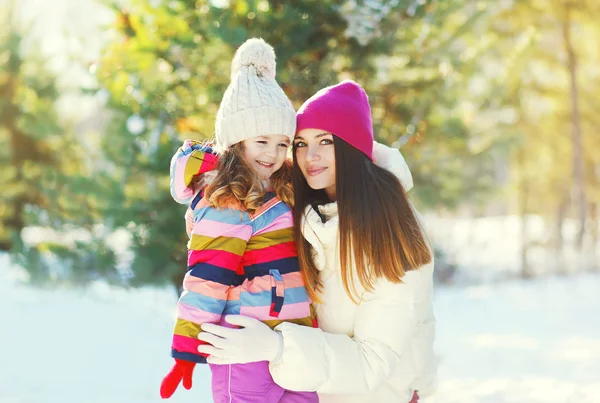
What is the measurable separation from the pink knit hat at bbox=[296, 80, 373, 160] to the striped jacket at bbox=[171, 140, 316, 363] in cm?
36

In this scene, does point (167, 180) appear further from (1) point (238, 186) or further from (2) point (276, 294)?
(2) point (276, 294)

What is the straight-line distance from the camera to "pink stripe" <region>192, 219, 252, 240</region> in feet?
6.57

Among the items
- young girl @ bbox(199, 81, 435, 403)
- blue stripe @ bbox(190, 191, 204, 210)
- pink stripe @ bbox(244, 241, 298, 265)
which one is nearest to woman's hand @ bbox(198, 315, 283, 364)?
young girl @ bbox(199, 81, 435, 403)

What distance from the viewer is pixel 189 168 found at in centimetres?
225

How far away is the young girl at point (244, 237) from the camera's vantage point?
197cm

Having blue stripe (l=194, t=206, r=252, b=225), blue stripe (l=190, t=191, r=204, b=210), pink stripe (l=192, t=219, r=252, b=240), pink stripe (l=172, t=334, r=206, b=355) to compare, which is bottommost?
pink stripe (l=172, t=334, r=206, b=355)

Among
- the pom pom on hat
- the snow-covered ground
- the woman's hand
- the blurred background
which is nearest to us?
the woman's hand

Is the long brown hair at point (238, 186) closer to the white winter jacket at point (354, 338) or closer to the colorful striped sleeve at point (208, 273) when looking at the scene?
the colorful striped sleeve at point (208, 273)

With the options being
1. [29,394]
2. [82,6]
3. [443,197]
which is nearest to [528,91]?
[443,197]

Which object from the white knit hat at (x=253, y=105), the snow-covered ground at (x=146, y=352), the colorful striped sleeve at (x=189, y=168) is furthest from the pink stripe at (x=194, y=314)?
the snow-covered ground at (x=146, y=352)

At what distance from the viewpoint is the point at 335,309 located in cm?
220

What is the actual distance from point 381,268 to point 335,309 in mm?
255

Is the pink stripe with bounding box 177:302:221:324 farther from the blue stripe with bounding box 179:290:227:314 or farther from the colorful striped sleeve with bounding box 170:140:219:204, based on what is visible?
the colorful striped sleeve with bounding box 170:140:219:204

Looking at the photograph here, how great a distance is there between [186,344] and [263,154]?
2.59 ft
